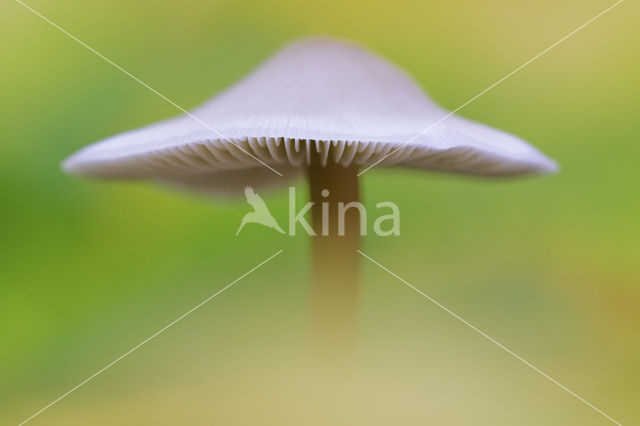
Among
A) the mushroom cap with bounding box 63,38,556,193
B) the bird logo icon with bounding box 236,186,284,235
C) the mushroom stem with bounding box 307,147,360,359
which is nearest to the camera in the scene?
the mushroom cap with bounding box 63,38,556,193

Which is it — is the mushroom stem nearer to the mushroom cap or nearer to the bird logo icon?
the mushroom cap

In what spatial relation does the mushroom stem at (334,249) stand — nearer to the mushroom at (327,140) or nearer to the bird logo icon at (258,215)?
the mushroom at (327,140)

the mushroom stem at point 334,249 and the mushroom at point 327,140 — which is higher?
the mushroom at point 327,140

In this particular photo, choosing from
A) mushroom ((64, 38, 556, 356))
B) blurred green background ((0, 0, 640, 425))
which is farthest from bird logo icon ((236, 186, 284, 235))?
mushroom ((64, 38, 556, 356))

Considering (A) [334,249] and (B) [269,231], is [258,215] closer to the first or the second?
(B) [269,231]

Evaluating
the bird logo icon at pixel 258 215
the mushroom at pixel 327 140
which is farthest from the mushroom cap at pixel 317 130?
the bird logo icon at pixel 258 215

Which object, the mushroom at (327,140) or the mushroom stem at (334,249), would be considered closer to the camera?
the mushroom at (327,140)
